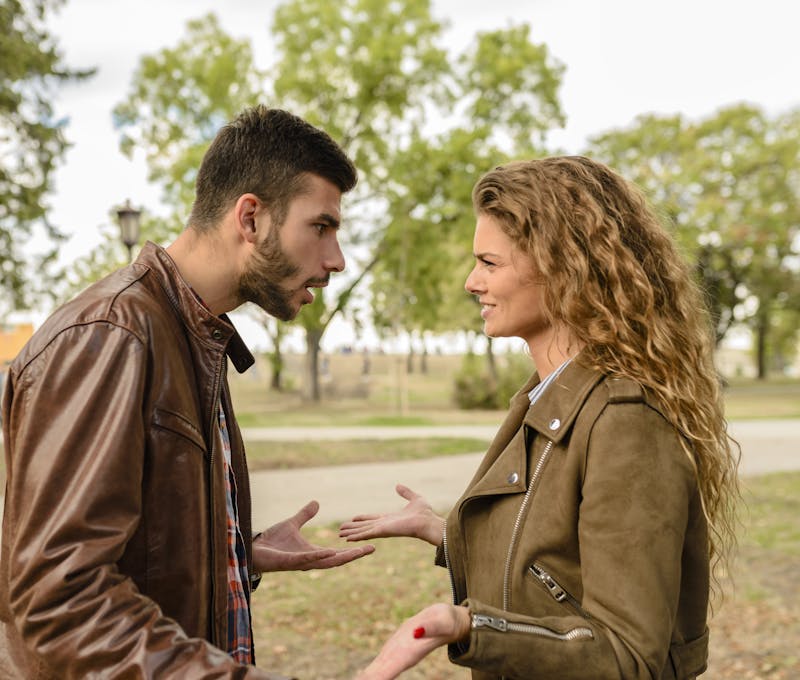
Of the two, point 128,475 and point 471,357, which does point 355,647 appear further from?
point 471,357

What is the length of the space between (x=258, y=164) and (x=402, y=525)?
124 centimetres

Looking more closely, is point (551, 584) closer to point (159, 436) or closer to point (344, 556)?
point (344, 556)

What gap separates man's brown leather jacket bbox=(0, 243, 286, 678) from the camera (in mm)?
1507

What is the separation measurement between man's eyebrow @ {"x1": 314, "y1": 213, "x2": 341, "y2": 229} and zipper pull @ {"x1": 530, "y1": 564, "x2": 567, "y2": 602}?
109 centimetres

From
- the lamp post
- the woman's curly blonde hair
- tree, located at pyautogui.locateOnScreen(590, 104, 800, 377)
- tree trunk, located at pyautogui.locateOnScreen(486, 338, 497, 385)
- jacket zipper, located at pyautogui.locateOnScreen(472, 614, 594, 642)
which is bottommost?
tree trunk, located at pyautogui.locateOnScreen(486, 338, 497, 385)

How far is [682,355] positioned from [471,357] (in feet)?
88.8

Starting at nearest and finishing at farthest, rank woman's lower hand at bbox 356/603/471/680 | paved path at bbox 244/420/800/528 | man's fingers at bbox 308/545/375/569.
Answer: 1. woman's lower hand at bbox 356/603/471/680
2. man's fingers at bbox 308/545/375/569
3. paved path at bbox 244/420/800/528

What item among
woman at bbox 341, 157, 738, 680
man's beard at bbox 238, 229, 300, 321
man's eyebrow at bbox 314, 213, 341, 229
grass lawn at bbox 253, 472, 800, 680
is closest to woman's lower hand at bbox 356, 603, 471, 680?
woman at bbox 341, 157, 738, 680

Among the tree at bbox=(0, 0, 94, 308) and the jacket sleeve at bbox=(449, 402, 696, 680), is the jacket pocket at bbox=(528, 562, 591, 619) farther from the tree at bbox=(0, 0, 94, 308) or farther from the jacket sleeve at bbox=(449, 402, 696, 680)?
the tree at bbox=(0, 0, 94, 308)

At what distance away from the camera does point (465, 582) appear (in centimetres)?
234

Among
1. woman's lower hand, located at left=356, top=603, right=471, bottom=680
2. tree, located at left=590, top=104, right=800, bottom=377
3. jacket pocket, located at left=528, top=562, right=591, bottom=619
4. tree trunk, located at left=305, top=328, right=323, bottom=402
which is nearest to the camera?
woman's lower hand, located at left=356, top=603, right=471, bottom=680

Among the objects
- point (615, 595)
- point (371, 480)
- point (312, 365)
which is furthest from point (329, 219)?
point (312, 365)

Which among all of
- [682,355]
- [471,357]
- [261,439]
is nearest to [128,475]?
[682,355]

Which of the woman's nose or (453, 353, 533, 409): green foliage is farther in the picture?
(453, 353, 533, 409): green foliage
